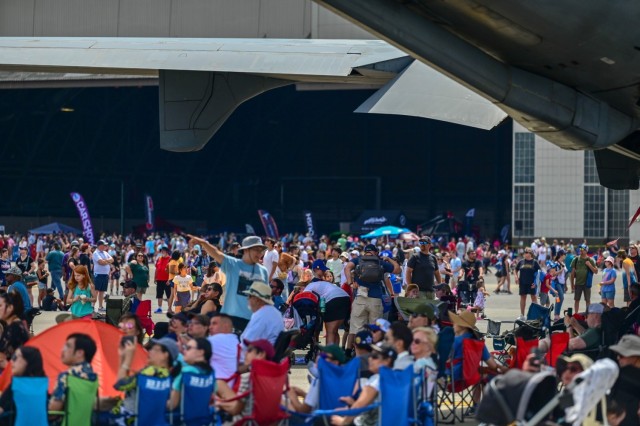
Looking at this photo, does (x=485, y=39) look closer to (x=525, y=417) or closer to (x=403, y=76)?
(x=403, y=76)

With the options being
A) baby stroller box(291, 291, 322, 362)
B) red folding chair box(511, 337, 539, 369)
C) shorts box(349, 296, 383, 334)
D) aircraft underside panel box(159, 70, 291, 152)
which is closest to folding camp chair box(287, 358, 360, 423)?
red folding chair box(511, 337, 539, 369)

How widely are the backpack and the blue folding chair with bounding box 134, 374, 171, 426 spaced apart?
8.10 meters

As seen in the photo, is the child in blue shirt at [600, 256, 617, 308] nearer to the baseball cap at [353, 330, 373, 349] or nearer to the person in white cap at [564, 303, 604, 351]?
the person in white cap at [564, 303, 604, 351]

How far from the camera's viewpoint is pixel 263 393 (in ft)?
30.0

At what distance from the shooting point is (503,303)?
100.0ft

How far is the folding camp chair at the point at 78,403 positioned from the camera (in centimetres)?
853

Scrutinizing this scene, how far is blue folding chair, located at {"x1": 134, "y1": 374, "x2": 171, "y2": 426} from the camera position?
28.0 feet

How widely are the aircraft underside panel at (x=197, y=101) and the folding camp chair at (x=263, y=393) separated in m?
6.40

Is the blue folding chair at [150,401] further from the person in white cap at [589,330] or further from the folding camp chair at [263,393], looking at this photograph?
the person in white cap at [589,330]

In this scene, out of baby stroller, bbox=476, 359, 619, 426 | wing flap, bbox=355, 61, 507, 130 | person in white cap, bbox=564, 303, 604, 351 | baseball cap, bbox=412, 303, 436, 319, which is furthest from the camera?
wing flap, bbox=355, 61, 507, 130

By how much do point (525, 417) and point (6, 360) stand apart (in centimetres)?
526

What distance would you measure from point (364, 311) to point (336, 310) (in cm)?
42

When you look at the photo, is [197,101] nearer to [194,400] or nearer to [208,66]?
[208,66]

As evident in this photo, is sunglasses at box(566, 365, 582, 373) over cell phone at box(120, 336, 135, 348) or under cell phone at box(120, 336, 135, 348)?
under
